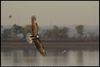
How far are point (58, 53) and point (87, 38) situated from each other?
653 mm

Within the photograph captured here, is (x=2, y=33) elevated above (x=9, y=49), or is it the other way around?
(x=2, y=33)

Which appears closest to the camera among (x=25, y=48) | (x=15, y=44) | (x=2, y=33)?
(x=2, y=33)

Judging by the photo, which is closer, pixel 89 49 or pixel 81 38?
pixel 81 38

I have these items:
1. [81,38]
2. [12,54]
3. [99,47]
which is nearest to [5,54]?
[12,54]

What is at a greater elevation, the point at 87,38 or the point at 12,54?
the point at 87,38

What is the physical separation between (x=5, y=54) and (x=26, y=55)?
30 centimetres

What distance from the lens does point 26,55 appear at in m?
3.78

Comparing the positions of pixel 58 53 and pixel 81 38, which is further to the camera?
pixel 58 53

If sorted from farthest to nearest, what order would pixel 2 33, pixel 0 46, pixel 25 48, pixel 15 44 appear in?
1. pixel 25 48
2. pixel 15 44
3. pixel 0 46
4. pixel 2 33

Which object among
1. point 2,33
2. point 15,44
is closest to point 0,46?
point 15,44

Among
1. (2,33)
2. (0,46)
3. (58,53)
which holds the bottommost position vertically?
(58,53)

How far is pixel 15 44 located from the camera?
3.60 m

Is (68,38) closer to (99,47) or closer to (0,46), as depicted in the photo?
Result: (99,47)

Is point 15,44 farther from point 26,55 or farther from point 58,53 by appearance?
point 58,53
